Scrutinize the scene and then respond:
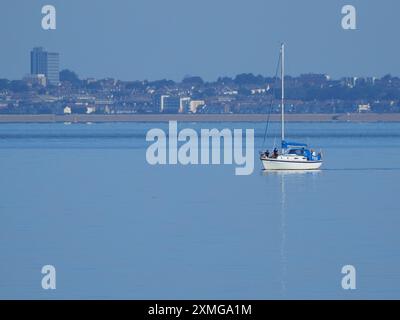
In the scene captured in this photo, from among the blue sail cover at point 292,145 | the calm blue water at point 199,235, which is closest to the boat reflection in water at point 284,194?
the calm blue water at point 199,235

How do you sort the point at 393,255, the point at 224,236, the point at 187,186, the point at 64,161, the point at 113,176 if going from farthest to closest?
the point at 64,161
the point at 113,176
the point at 187,186
the point at 224,236
the point at 393,255

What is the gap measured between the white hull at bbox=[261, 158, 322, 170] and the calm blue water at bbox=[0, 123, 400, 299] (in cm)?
163

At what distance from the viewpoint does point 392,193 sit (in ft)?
120

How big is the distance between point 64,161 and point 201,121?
14326 centimetres

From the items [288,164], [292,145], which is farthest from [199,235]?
[292,145]

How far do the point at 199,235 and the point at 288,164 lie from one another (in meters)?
20.7

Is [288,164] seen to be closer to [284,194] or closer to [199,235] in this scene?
[284,194]

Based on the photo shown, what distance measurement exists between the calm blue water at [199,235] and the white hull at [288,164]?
5.35 ft

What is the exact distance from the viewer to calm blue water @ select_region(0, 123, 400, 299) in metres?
20.7

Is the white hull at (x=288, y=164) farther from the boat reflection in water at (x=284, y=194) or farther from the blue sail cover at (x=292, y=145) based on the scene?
the blue sail cover at (x=292, y=145)

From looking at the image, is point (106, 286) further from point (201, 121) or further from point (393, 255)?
point (201, 121)

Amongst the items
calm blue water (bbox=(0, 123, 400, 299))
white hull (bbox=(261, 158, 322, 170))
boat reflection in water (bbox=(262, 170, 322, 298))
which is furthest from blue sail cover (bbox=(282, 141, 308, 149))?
calm blue water (bbox=(0, 123, 400, 299))

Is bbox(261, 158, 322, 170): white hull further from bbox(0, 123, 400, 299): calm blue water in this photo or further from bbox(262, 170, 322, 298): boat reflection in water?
bbox(0, 123, 400, 299): calm blue water

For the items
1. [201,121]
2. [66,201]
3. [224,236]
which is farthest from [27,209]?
[201,121]
